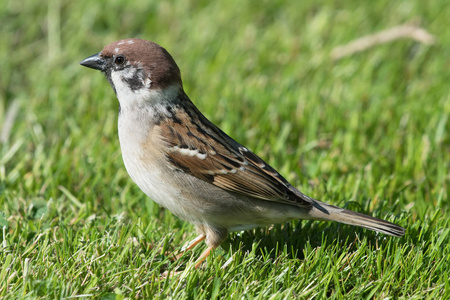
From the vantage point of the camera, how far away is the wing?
145 inches

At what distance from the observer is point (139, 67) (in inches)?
148

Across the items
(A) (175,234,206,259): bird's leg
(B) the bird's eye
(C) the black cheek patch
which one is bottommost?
(A) (175,234,206,259): bird's leg

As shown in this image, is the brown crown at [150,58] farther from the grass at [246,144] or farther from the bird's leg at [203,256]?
the bird's leg at [203,256]

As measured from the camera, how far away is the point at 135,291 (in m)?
3.16

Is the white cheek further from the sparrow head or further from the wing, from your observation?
the wing

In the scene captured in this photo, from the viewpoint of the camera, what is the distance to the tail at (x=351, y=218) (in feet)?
11.8

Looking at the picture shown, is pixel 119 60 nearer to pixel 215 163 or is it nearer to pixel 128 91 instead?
pixel 128 91

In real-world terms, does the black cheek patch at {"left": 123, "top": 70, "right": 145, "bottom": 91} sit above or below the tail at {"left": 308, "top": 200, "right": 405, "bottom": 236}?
above

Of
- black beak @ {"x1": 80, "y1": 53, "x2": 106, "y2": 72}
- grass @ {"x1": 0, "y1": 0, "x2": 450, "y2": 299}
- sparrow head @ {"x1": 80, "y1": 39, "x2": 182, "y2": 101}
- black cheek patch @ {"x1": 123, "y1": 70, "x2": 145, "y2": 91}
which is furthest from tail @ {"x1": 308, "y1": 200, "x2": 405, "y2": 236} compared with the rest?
A: black beak @ {"x1": 80, "y1": 53, "x2": 106, "y2": 72}

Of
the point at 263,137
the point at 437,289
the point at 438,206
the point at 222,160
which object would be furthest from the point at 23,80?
the point at 437,289

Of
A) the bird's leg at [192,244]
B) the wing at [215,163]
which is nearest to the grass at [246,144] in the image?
the bird's leg at [192,244]

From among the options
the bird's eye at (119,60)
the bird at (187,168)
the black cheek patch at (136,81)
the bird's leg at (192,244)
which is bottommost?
the bird's leg at (192,244)

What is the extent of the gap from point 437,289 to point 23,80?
14.5ft

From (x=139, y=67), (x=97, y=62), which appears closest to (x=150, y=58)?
(x=139, y=67)
